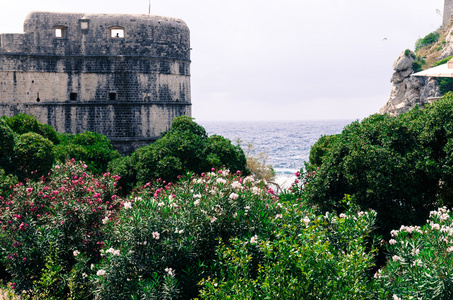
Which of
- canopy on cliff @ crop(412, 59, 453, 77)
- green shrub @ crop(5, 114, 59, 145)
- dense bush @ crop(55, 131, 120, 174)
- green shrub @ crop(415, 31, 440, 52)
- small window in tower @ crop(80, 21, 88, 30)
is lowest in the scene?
dense bush @ crop(55, 131, 120, 174)

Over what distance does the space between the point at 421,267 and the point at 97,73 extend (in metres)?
21.6

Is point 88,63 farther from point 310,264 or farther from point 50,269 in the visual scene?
point 310,264

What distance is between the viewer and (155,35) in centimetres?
2477

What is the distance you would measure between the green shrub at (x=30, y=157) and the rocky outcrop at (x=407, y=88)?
76.9ft

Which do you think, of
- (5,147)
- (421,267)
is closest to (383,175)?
(421,267)

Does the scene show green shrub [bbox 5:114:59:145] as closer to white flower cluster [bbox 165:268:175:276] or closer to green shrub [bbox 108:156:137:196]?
green shrub [bbox 108:156:137:196]

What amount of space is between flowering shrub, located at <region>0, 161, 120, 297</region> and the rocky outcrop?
84.6ft

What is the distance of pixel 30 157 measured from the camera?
14703mm

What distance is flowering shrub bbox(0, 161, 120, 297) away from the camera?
29.8ft

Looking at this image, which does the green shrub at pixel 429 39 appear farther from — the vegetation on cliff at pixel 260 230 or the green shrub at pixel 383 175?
the green shrub at pixel 383 175

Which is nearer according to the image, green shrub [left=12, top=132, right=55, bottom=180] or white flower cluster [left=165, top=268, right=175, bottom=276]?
white flower cluster [left=165, top=268, right=175, bottom=276]

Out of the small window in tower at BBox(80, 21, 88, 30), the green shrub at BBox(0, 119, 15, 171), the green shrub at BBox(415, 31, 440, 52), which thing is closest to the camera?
the green shrub at BBox(0, 119, 15, 171)

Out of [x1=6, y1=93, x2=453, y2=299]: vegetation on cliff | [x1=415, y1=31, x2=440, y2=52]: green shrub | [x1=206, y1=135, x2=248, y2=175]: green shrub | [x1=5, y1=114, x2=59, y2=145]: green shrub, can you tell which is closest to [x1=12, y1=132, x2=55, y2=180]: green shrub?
[x1=6, y1=93, x2=453, y2=299]: vegetation on cliff

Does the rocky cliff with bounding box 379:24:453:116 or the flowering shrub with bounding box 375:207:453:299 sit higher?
the rocky cliff with bounding box 379:24:453:116
